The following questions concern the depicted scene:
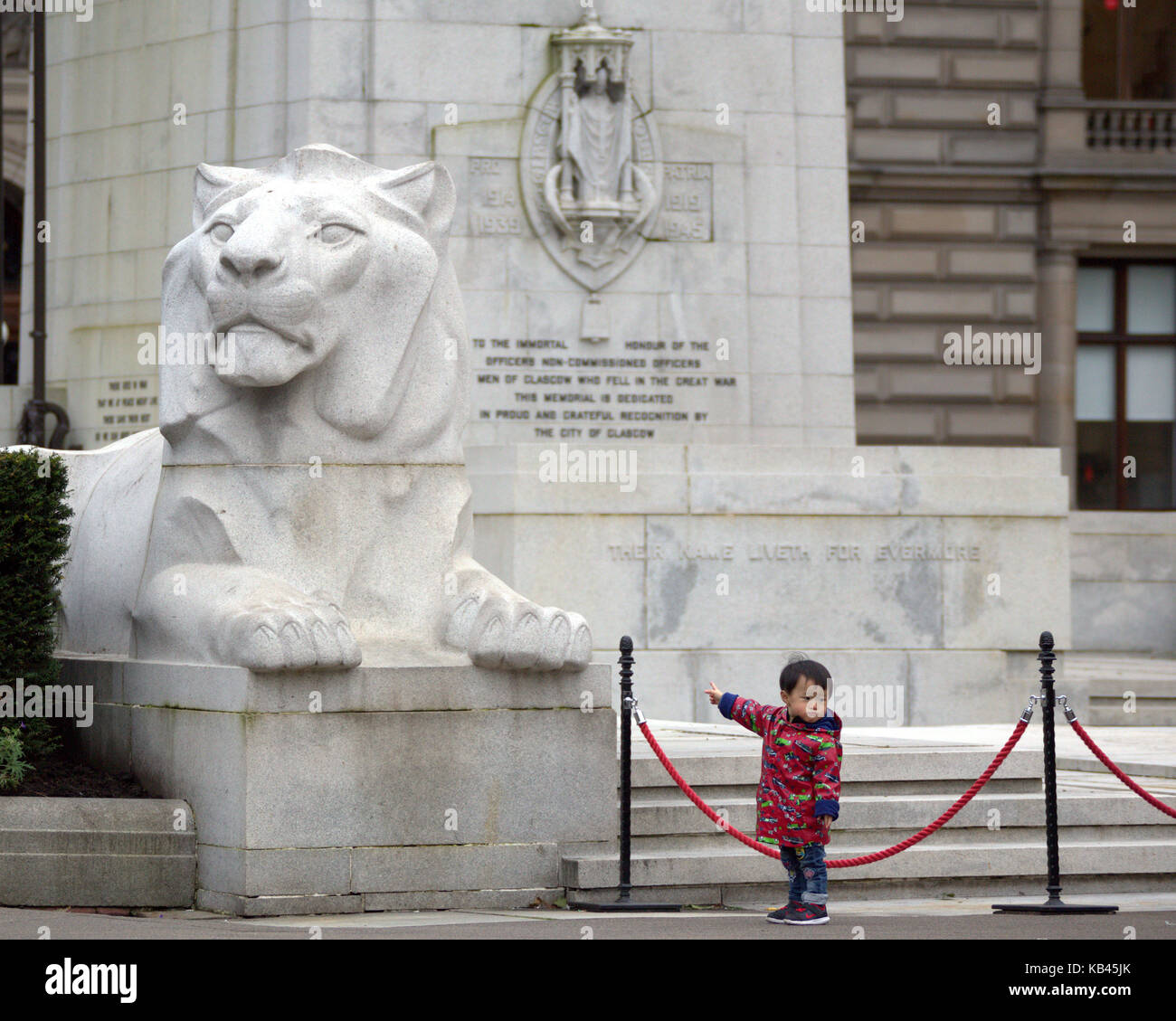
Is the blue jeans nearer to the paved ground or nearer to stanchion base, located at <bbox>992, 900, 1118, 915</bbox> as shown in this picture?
the paved ground

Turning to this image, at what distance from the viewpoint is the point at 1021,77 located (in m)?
36.3

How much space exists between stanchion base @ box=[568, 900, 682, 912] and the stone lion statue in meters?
1.10

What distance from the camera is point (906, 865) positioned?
456 inches

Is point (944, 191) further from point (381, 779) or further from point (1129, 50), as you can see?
point (381, 779)

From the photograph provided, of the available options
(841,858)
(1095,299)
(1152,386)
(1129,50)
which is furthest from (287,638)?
(1129,50)

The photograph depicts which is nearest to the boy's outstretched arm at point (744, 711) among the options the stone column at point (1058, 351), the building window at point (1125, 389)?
the stone column at point (1058, 351)

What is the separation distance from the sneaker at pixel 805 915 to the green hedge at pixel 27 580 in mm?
3615

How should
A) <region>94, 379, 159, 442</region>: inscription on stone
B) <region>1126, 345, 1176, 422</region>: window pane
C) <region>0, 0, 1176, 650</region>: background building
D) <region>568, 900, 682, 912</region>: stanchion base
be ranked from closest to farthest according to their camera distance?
1. <region>568, 900, 682, 912</region>: stanchion base
2. <region>94, 379, 159, 442</region>: inscription on stone
3. <region>0, 0, 1176, 650</region>: background building
4. <region>1126, 345, 1176, 422</region>: window pane

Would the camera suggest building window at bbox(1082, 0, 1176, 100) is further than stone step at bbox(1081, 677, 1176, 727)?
Yes

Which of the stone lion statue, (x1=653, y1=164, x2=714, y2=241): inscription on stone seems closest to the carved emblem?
(x1=653, y1=164, x2=714, y2=241): inscription on stone

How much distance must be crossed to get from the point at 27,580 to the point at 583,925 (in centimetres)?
328

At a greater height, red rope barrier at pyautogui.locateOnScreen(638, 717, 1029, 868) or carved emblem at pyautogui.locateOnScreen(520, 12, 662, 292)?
carved emblem at pyautogui.locateOnScreen(520, 12, 662, 292)

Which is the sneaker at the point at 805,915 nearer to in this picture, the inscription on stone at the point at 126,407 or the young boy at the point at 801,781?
the young boy at the point at 801,781

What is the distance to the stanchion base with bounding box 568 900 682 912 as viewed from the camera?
10.6m
